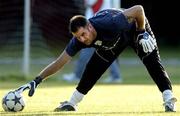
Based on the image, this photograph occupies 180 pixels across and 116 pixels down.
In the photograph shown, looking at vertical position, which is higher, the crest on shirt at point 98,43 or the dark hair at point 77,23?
the dark hair at point 77,23

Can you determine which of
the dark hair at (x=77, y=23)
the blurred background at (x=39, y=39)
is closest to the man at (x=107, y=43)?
the dark hair at (x=77, y=23)

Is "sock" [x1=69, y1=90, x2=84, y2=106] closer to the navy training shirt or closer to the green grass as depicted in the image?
the green grass

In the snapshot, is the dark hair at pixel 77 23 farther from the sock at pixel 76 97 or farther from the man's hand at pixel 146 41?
the sock at pixel 76 97

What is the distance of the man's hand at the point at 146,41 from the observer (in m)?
10.6

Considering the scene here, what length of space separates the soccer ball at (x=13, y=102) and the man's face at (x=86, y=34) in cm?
143

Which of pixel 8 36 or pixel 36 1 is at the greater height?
pixel 36 1

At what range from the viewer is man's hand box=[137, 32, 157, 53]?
10.6 metres

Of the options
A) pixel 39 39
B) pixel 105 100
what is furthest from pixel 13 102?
pixel 39 39

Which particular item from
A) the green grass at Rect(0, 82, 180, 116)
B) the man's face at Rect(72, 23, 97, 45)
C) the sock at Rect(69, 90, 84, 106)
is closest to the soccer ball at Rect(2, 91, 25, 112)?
the green grass at Rect(0, 82, 180, 116)

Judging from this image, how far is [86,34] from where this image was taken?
9953 millimetres

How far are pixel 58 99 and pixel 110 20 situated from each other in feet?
12.2

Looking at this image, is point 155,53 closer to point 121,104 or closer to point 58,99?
point 121,104

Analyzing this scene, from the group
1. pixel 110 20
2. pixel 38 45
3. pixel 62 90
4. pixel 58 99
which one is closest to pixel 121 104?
pixel 58 99

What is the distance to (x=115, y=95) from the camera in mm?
14906
